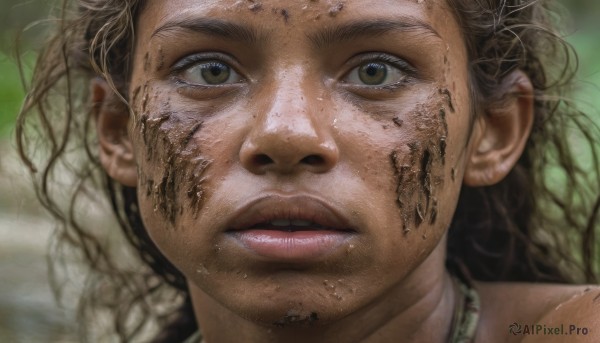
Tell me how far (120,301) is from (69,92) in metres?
0.94

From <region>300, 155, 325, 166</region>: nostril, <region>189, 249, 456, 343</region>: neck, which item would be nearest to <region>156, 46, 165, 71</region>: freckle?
<region>300, 155, 325, 166</region>: nostril

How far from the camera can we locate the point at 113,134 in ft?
8.48

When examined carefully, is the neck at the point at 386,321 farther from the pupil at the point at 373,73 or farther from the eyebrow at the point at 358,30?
the eyebrow at the point at 358,30

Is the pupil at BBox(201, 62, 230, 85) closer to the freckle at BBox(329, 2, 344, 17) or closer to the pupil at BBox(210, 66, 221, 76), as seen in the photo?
the pupil at BBox(210, 66, 221, 76)

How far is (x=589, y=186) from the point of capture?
2.96 metres

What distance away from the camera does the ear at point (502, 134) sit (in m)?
2.40

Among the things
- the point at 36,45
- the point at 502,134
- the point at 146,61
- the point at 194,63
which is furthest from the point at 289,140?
the point at 36,45

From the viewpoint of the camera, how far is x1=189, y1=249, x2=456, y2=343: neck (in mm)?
2227

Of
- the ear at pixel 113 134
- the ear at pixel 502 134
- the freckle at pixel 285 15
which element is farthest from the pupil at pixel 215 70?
the ear at pixel 502 134

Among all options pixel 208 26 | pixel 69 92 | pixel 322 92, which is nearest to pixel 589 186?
pixel 322 92

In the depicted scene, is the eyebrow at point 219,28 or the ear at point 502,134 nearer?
the eyebrow at point 219,28

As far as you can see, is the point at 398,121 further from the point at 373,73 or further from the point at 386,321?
the point at 386,321

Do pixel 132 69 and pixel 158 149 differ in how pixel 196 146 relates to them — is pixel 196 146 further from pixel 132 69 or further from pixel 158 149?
pixel 132 69

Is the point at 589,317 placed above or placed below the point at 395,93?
below
